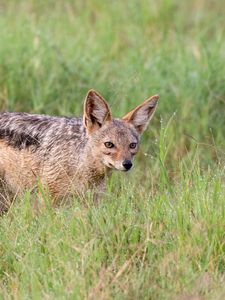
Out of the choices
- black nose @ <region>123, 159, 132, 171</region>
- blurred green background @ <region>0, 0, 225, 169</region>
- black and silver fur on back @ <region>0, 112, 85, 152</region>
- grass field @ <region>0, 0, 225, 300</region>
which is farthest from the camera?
blurred green background @ <region>0, 0, 225, 169</region>

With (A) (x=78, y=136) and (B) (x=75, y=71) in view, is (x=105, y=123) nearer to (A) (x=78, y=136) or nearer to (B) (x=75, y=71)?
Answer: (A) (x=78, y=136)

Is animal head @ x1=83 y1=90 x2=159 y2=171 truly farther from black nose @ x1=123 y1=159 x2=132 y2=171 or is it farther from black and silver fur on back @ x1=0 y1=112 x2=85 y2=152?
black and silver fur on back @ x1=0 y1=112 x2=85 y2=152

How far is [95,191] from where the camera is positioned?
8203mm

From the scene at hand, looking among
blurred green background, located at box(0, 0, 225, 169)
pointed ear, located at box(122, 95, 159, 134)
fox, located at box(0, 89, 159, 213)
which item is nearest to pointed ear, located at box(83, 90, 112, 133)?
fox, located at box(0, 89, 159, 213)

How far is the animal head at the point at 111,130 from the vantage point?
8172 millimetres

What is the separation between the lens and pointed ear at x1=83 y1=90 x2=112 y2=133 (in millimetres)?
8195

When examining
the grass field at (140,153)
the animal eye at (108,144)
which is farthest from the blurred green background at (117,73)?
the animal eye at (108,144)

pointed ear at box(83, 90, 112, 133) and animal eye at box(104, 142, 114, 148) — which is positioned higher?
pointed ear at box(83, 90, 112, 133)

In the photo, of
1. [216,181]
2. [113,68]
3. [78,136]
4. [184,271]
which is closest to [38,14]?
[113,68]

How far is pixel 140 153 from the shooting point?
1070 centimetres

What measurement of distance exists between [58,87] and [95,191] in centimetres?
326

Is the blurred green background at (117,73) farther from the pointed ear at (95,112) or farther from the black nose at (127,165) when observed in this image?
the black nose at (127,165)

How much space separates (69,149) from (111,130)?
0.42 meters

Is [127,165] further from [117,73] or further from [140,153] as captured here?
[117,73]
